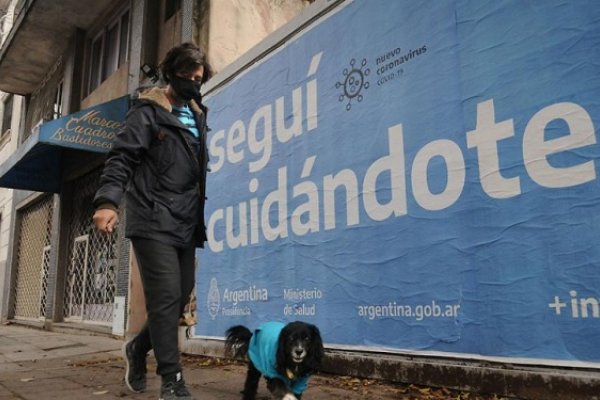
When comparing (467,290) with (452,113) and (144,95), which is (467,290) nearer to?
(452,113)

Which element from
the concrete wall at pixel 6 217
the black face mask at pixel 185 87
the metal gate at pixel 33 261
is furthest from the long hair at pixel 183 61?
the concrete wall at pixel 6 217

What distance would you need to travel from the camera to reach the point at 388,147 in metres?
3.86

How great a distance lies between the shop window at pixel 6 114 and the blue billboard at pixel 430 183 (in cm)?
1505

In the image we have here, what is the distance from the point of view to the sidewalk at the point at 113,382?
3.43 meters

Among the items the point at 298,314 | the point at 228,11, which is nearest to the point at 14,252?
the point at 228,11

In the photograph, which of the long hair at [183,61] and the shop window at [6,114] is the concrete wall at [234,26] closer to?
the long hair at [183,61]

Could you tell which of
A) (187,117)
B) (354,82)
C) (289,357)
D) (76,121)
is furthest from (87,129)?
(289,357)

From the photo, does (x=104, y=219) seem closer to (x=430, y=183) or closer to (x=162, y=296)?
(x=162, y=296)

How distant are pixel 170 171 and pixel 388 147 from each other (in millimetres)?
1690

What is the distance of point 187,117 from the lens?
3.09 m

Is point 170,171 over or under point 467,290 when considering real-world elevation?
over

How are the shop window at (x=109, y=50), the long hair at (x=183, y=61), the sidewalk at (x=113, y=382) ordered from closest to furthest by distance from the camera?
the long hair at (x=183, y=61)
the sidewalk at (x=113, y=382)
the shop window at (x=109, y=50)

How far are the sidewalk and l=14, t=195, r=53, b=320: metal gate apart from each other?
620cm

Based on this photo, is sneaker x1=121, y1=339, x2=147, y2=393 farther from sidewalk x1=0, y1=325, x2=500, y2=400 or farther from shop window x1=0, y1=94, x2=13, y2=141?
shop window x1=0, y1=94, x2=13, y2=141
